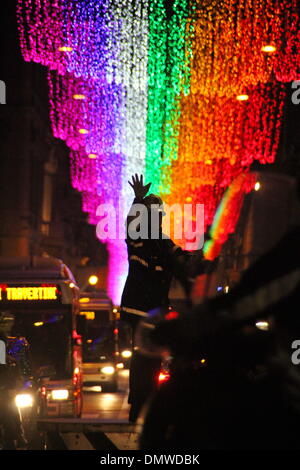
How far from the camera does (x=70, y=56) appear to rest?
990 inches

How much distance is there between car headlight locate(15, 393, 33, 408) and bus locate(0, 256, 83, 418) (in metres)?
6.14

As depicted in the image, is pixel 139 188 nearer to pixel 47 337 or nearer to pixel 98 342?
pixel 47 337

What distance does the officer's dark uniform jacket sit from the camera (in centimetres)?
845

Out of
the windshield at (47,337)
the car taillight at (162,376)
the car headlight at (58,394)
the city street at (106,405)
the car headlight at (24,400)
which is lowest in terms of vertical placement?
the car taillight at (162,376)

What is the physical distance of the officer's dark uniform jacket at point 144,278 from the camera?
8.45 m

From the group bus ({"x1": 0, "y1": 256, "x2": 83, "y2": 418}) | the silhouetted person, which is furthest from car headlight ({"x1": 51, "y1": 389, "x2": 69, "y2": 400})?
the silhouetted person

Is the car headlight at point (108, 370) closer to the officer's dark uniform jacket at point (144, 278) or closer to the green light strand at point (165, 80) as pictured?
the green light strand at point (165, 80)

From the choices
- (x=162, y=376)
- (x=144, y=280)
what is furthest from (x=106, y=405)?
(x=144, y=280)

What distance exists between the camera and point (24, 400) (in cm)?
1285

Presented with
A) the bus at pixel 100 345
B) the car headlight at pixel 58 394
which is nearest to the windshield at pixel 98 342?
the bus at pixel 100 345

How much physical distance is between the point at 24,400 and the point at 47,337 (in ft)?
23.0

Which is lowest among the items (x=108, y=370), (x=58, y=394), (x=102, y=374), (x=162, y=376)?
(x=162, y=376)

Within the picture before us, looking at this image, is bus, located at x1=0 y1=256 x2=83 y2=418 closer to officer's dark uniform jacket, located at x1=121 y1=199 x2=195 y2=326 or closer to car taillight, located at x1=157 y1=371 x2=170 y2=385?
car taillight, located at x1=157 y1=371 x2=170 y2=385
